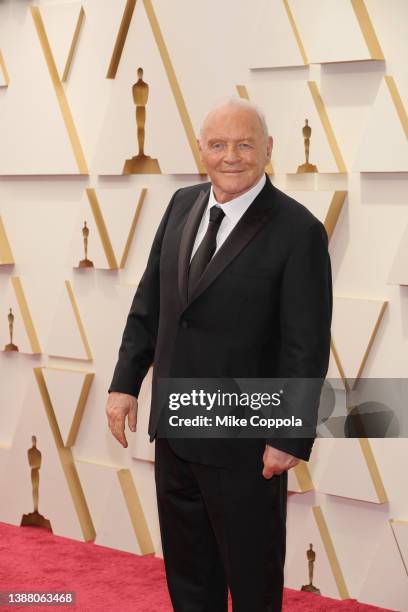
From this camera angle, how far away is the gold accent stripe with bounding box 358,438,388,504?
3080 mm

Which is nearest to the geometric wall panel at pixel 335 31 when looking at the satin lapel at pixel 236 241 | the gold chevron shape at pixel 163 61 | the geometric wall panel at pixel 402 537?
the gold chevron shape at pixel 163 61

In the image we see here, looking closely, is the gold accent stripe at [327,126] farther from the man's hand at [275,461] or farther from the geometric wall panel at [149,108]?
the man's hand at [275,461]

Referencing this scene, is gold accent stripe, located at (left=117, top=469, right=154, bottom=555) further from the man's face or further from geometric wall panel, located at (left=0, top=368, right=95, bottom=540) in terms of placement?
the man's face

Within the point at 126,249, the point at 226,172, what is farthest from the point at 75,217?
the point at 226,172

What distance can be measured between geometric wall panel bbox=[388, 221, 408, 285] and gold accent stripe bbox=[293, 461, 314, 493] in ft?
2.21

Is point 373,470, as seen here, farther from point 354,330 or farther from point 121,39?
point 121,39

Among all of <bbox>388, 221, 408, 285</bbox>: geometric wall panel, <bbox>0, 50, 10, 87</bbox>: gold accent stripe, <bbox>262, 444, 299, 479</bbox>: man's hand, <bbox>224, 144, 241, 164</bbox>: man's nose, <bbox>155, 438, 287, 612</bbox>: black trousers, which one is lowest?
<bbox>155, 438, 287, 612</bbox>: black trousers

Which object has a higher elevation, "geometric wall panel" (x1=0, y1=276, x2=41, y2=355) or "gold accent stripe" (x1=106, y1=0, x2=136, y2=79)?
"gold accent stripe" (x1=106, y1=0, x2=136, y2=79)

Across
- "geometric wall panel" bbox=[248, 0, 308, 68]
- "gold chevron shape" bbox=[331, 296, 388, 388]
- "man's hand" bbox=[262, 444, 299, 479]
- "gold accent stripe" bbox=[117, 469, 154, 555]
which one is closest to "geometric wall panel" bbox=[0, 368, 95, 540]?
"gold accent stripe" bbox=[117, 469, 154, 555]

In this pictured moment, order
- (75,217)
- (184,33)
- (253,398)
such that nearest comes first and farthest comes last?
(253,398) → (184,33) → (75,217)

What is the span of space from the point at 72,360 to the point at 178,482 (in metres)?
1.67

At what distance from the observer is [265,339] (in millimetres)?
2188

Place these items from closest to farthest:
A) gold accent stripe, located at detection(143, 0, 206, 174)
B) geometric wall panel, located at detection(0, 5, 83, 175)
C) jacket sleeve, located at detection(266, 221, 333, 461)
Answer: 1. jacket sleeve, located at detection(266, 221, 333, 461)
2. gold accent stripe, located at detection(143, 0, 206, 174)
3. geometric wall panel, located at detection(0, 5, 83, 175)

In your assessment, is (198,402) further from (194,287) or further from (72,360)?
(72,360)
